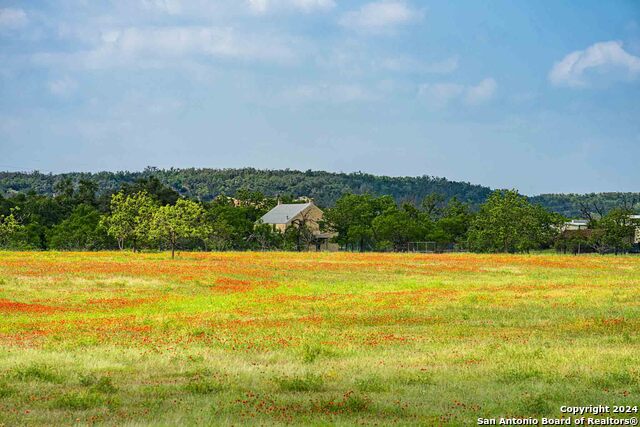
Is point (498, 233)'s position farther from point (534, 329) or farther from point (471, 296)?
point (534, 329)

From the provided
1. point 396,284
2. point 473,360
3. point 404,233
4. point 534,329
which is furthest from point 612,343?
point 404,233

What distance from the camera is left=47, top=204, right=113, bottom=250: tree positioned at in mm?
105938

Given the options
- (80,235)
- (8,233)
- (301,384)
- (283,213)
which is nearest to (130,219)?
(80,235)

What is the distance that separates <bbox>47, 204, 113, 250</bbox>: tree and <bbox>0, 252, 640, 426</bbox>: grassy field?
67.9 metres

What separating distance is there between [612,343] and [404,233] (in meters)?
103

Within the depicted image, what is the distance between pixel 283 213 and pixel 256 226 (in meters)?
26.2

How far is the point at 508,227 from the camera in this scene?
111 m

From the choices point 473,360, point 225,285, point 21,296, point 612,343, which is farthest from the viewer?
point 225,285

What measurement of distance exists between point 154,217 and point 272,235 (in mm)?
37212

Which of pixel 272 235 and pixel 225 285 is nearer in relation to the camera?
pixel 225 285

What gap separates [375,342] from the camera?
2102cm

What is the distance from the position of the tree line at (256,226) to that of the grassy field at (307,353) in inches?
2281

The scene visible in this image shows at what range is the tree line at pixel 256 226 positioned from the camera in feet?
327

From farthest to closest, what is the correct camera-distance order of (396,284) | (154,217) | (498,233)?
(498,233) < (154,217) < (396,284)
